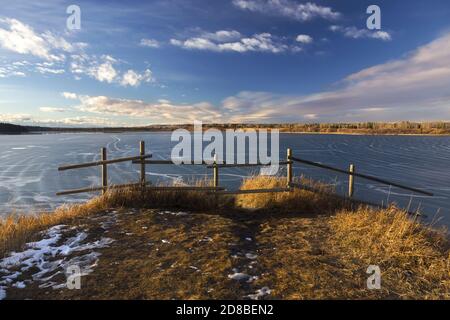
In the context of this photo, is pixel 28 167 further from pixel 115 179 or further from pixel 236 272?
pixel 236 272

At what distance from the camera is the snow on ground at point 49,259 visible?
498 centimetres

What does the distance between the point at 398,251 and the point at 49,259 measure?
6790mm

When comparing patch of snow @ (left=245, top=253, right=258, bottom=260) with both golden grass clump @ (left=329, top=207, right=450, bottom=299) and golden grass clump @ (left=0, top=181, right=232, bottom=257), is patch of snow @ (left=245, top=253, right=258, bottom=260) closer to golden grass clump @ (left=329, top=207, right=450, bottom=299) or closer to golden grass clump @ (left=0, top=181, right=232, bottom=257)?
golden grass clump @ (left=329, top=207, right=450, bottom=299)

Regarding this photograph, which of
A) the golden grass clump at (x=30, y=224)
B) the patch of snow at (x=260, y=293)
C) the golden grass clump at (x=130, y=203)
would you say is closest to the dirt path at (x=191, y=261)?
the patch of snow at (x=260, y=293)

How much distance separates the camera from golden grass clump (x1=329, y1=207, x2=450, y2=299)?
4828 mm

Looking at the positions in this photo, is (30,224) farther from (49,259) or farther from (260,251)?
(260,251)

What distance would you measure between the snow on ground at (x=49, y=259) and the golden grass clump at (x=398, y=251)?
16.4 ft

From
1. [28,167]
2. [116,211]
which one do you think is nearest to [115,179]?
[28,167]

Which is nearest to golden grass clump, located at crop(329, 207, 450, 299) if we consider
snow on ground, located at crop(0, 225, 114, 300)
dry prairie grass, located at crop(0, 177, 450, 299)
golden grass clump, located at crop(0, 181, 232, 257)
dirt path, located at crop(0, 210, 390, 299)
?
dry prairie grass, located at crop(0, 177, 450, 299)

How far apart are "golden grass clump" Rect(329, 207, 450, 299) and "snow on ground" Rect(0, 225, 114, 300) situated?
501 centimetres

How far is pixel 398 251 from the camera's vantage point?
5836 millimetres

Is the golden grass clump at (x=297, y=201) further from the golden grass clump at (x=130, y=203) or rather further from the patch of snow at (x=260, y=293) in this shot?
the patch of snow at (x=260, y=293)

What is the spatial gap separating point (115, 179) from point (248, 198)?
13.5m

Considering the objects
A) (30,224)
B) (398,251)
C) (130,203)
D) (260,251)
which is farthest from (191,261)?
(30,224)
